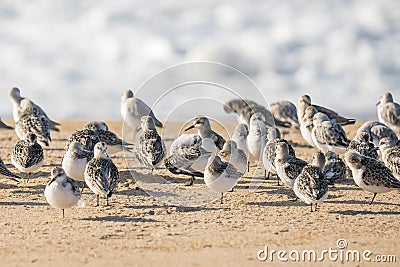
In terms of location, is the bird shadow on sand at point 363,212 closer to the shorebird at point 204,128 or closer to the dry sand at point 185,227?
Answer: the dry sand at point 185,227

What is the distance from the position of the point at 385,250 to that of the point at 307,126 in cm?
579

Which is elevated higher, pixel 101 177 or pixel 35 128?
pixel 35 128

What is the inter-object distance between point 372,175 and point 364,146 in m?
1.73

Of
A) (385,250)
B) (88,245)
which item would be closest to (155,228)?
(88,245)

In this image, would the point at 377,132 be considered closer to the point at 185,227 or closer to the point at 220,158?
the point at 220,158

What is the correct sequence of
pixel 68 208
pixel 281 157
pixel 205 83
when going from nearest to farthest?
pixel 68 208 → pixel 281 157 → pixel 205 83

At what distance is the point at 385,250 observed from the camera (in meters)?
6.48

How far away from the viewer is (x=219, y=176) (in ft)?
27.3

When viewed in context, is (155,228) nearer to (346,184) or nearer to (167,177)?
(167,177)

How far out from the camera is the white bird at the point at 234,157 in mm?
9195

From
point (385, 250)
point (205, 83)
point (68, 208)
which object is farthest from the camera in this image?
point (205, 83)

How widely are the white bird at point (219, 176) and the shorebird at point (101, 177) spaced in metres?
1.15

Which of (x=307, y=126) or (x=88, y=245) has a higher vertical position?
(x=307, y=126)

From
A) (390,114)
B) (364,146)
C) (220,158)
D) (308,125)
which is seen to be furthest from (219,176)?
(390,114)
